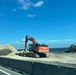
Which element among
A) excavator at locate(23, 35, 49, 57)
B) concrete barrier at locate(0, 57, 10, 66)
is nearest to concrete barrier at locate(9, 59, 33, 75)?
concrete barrier at locate(0, 57, 10, 66)

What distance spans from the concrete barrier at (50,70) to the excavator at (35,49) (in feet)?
130

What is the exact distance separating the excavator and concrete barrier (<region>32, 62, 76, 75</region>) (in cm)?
3968

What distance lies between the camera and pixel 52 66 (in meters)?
14.2

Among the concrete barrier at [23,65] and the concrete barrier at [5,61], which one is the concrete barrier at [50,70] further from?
Result: the concrete barrier at [5,61]

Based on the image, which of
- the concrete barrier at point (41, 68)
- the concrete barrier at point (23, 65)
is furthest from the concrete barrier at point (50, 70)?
the concrete barrier at point (23, 65)

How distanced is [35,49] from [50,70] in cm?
4329

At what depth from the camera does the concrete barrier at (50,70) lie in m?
12.1

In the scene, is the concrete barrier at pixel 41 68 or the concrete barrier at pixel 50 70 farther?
the concrete barrier at pixel 41 68

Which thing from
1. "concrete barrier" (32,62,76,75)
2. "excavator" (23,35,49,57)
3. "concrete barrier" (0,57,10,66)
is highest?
"excavator" (23,35,49,57)

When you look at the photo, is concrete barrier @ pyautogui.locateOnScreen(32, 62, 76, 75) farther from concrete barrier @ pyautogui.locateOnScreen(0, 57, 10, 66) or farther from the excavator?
the excavator

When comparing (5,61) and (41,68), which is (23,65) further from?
(5,61)

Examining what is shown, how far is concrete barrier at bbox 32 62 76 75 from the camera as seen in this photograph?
39.6 ft

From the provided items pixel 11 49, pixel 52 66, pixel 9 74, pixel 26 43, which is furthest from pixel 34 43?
pixel 52 66

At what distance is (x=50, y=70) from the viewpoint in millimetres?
14516
